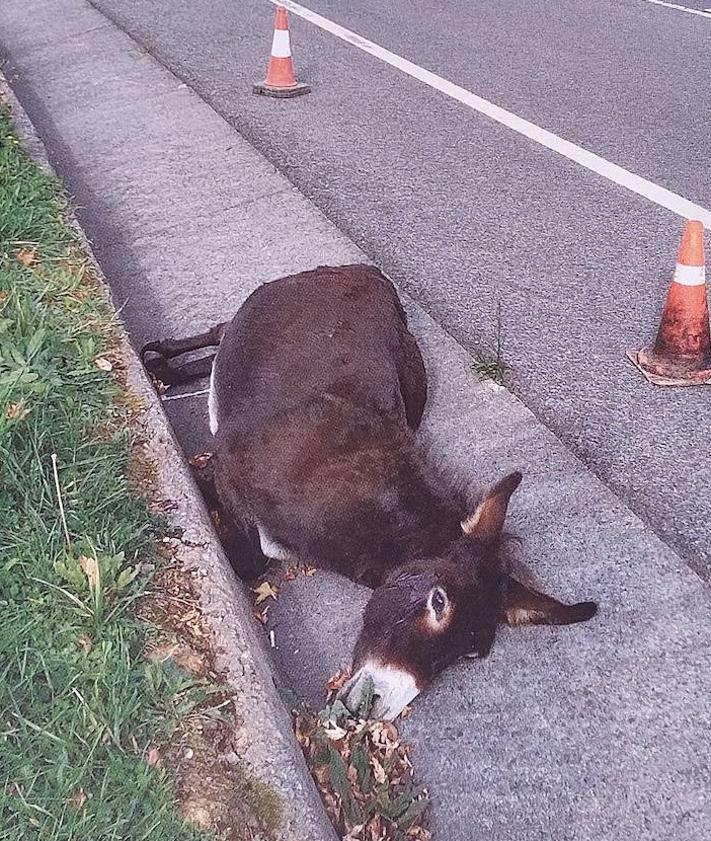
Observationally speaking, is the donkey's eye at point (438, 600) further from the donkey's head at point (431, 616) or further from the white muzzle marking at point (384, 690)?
the white muzzle marking at point (384, 690)

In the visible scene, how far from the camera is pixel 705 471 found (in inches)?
163

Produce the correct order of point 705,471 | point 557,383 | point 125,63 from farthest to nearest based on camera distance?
point 125,63
point 557,383
point 705,471

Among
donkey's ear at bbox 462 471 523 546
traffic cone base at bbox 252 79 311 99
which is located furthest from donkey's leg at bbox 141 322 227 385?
traffic cone base at bbox 252 79 311 99

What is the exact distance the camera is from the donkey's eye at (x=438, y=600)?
3080 millimetres

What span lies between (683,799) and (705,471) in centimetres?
161

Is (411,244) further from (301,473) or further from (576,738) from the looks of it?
(576,738)

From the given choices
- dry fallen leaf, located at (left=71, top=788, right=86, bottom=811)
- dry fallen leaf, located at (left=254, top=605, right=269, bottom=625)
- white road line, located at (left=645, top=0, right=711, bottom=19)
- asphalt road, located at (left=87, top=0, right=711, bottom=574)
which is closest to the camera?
dry fallen leaf, located at (left=71, top=788, right=86, bottom=811)

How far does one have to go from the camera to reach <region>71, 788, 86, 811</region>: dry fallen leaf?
8.00ft

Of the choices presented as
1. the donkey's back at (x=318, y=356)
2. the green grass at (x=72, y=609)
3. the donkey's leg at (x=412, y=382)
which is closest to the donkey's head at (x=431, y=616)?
the green grass at (x=72, y=609)

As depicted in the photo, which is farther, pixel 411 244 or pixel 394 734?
pixel 411 244

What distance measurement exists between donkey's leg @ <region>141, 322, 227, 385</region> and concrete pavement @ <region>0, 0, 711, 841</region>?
0.15 m

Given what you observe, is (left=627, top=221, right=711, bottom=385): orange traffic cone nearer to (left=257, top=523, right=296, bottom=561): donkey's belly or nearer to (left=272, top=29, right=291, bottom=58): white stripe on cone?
(left=257, top=523, right=296, bottom=561): donkey's belly

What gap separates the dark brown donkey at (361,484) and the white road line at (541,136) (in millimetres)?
2906

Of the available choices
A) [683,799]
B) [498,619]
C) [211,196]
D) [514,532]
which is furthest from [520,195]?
[683,799]
